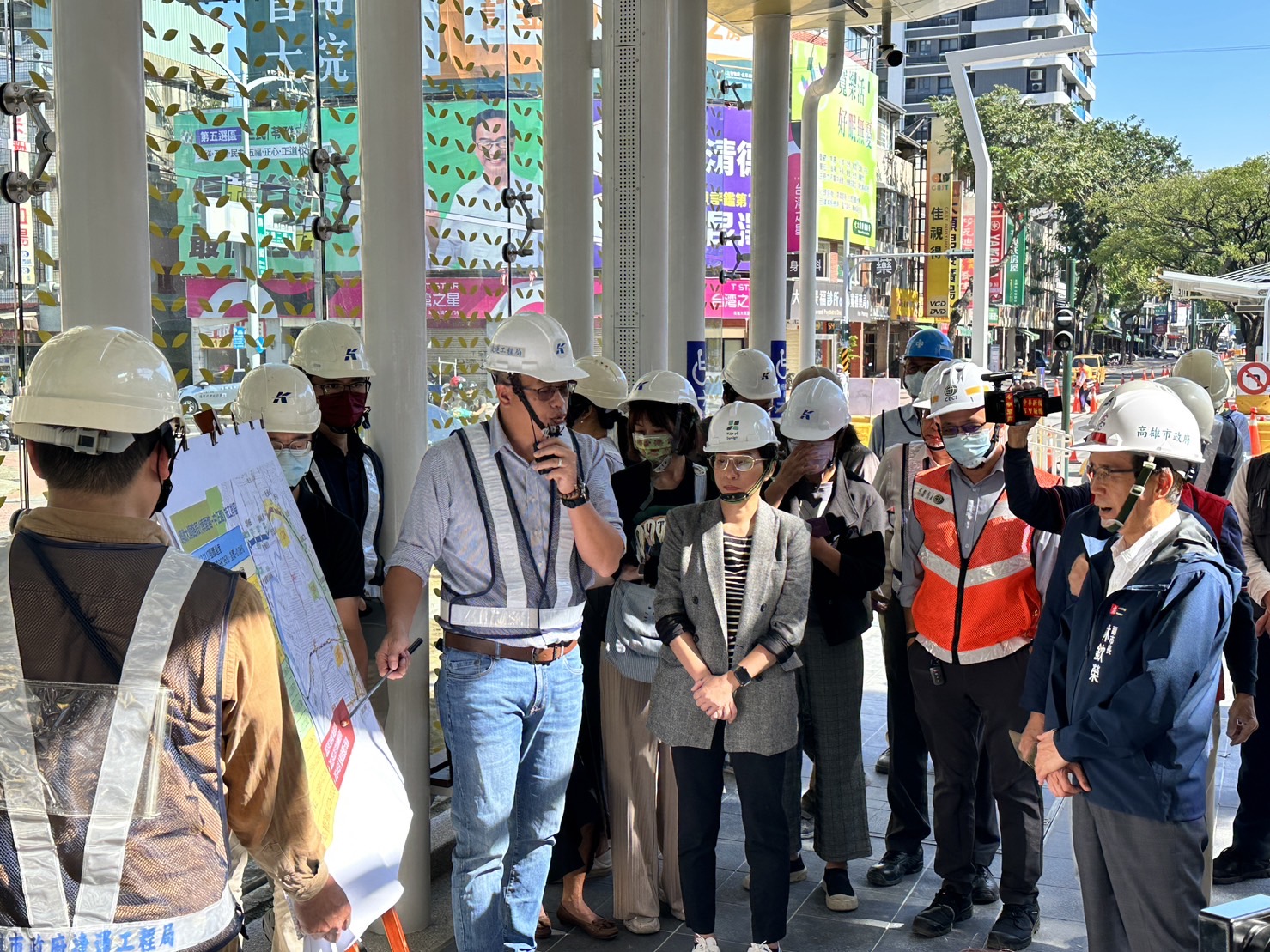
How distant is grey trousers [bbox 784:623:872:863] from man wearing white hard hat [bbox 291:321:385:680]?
1.66 meters

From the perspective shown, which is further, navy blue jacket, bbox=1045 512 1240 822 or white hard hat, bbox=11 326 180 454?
navy blue jacket, bbox=1045 512 1240 822

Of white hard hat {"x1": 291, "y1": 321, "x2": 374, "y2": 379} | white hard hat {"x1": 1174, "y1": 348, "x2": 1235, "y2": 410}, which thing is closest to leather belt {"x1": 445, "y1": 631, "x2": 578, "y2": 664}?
white hard hat {"x1": 291, "y1": 321, "x2": 374, "y2": 379}

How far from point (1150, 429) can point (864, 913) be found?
236 cm

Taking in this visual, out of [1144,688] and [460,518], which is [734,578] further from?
[1144,688]

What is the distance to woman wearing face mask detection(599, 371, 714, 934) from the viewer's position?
15.1 feet

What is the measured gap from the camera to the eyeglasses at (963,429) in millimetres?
4578

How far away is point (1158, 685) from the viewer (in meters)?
3.23

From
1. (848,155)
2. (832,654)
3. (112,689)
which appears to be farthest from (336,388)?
(848,155)

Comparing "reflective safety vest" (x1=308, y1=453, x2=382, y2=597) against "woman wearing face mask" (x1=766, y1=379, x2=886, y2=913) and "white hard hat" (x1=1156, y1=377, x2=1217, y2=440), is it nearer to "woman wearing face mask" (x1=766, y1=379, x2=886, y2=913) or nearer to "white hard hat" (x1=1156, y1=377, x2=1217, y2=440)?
"woman wearing face mask" (x1=766, y1=379, x2=886, y2=913)

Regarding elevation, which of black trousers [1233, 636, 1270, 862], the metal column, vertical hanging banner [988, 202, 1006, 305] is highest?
vertical hanging banner [988, 202, 1006, 305]

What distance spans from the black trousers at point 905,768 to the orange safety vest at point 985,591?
61 cm

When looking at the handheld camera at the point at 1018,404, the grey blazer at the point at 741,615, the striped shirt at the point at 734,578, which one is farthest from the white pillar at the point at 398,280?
the handheld camera at the point at 1018,404

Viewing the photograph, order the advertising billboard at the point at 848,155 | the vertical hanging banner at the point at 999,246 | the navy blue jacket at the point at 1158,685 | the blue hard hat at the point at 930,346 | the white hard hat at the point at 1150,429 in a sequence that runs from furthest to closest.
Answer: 1. the vertical hanging banner at the point at 999,246
2. the advertising billboard at the point at 848,155
3. the blue hard hat at the point at 930,346
4. the white hard hat at the point at 1150,429
5. the navy blue jacket at the point at 1158,685

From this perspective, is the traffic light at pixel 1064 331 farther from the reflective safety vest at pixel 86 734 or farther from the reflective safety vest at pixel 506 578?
the reflective safety vest at pixel 86 734
